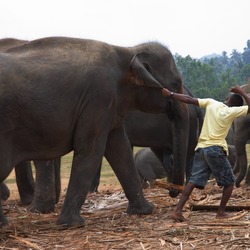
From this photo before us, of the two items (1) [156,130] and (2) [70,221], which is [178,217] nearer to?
(2) [70,221]

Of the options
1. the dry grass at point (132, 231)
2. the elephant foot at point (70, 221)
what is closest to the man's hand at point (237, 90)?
the dry grass at point (132, 231)

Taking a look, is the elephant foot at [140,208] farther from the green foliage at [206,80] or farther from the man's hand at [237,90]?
the green foliage at [206,80]

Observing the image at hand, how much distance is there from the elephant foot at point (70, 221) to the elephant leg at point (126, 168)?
92 centimetres

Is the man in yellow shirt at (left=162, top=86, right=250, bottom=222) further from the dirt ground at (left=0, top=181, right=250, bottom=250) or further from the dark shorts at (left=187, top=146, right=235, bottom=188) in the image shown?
the dirt ground at (left=0, top=181, right=250, bottom=250)

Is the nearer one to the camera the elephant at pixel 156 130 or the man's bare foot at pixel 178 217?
the man's bare foot at pixel 178 217

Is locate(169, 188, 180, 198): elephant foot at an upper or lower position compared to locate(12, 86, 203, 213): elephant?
lower

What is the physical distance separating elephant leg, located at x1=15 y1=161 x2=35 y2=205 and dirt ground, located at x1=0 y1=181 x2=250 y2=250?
0.90m

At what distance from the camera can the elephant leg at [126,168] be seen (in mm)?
6715

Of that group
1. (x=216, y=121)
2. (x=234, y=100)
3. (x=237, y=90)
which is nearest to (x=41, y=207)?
(x=216, y=121)

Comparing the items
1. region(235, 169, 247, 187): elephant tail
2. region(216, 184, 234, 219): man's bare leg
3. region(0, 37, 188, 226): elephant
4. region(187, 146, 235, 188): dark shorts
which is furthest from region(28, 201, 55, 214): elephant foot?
region(235, 169, 247, 187): elephant tail

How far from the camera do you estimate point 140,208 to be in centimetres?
670

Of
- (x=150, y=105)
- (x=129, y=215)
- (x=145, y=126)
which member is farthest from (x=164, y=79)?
(x=145, y=126)

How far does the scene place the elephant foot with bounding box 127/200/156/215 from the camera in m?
6.68

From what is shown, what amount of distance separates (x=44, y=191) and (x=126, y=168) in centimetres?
89
